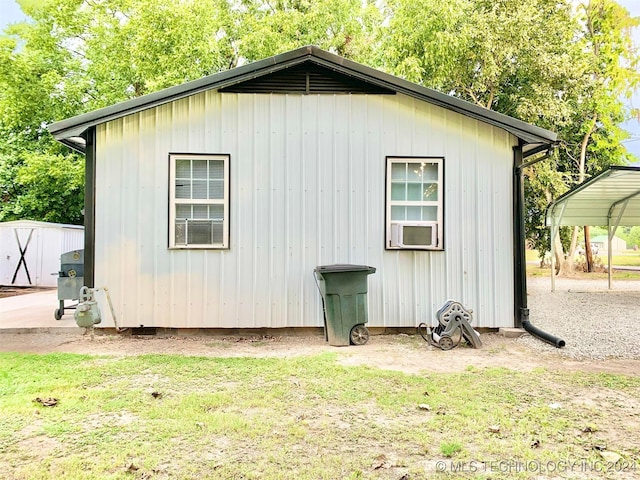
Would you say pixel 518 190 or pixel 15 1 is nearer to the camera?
pixel 518 190

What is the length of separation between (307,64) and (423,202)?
8.38 ft

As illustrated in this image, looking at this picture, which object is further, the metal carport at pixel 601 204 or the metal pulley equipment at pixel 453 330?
the metal carport at pixel 601 204

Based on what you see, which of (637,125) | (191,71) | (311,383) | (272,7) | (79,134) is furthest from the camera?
(272,7)

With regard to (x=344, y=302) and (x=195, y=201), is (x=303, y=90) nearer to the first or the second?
(x=195, y=201)

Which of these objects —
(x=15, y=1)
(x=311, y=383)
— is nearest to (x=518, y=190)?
(x=311, y=383)

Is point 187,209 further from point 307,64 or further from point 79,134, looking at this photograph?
point 307,64

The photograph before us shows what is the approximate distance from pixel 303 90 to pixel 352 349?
143 inches

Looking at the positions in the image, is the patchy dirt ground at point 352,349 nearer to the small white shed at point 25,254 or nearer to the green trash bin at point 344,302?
the green trash bin at point 344,302

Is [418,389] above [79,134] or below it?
below

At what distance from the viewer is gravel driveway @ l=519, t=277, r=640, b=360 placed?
5340mm

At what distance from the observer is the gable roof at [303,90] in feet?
18.6

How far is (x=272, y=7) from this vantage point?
19906mm

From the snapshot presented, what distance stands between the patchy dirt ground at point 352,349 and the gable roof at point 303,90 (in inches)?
109

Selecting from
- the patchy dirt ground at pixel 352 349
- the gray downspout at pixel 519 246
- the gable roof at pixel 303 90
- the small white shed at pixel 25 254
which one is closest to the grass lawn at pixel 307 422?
the patchy dirt ground at pixel 352 349
